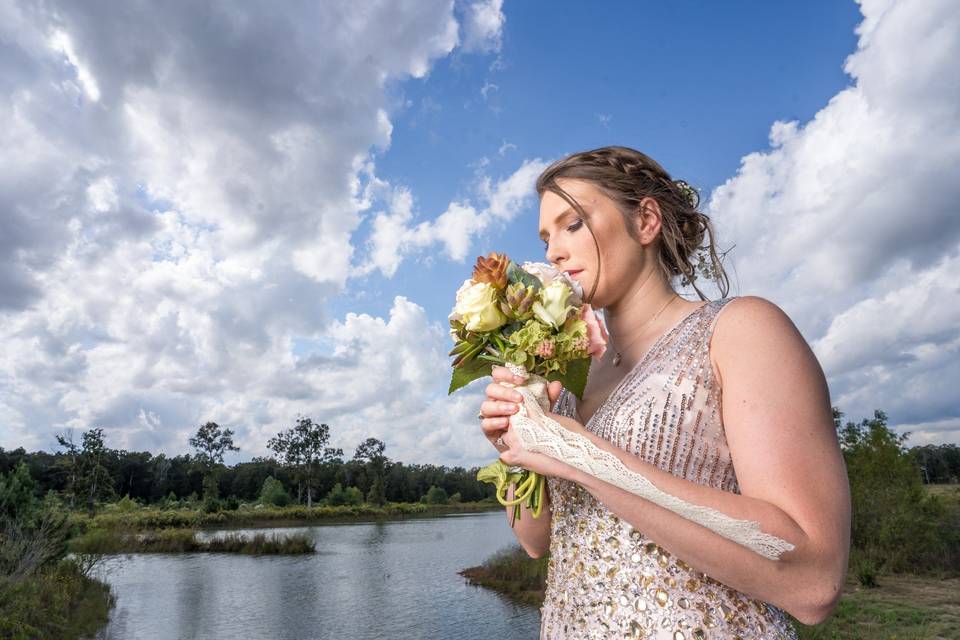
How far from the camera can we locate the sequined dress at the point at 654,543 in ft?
5.32

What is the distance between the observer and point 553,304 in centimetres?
179

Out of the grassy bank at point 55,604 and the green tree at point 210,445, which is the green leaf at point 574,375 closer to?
the grassy bank at point 55,604

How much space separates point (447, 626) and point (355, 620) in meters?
3.50

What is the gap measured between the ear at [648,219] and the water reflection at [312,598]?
1604 centimetres

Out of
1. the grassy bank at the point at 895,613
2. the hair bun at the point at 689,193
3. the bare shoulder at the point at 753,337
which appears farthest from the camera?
the grassy bank at the point at 895,613

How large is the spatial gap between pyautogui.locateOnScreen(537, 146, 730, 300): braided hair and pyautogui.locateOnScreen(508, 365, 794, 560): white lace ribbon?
0.57 m

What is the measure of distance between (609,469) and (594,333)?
1.63 feet

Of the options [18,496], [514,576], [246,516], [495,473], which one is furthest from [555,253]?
[246,516]

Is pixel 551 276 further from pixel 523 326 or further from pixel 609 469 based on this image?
pixel 609 469

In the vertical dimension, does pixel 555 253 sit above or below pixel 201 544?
above

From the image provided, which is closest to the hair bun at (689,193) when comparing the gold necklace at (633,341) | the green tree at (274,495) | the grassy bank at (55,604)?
the gold necklace at (633,341)

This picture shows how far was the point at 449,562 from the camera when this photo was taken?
3066cm

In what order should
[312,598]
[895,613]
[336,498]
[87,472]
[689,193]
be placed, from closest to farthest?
1. [689,193]
2. [895,613]
3. [312,598]
4. [87,472]
5. [336,498]

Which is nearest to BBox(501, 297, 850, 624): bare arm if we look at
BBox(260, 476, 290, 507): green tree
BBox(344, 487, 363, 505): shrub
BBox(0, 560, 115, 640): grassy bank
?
BBox(0, 560, 115, 640): grassy bank
